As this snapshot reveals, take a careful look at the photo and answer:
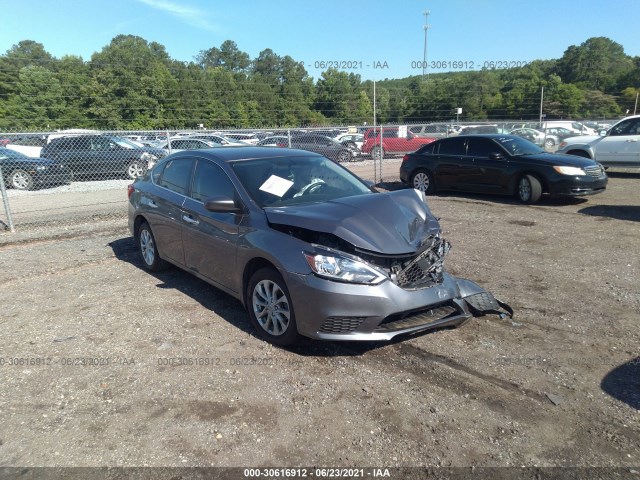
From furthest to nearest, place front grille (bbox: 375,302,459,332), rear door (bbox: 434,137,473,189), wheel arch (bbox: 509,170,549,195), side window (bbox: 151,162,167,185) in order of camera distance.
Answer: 1. rear door (bbox: 434,137,473,189)
2. wheel arch (bbox: 509,170,549,195)
3. side window (bbox: 151,162,167,185)
4. front grille (bbox: 375,302,459,332)

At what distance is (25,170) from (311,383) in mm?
14372

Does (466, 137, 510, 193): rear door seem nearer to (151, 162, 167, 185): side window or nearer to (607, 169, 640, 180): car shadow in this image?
(607, 169, 640, 180): car shadow

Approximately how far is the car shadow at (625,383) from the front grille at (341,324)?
1824 millimetres

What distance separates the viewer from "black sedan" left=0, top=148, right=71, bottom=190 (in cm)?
1430

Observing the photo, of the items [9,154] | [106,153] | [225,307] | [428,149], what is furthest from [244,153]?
[9,154]

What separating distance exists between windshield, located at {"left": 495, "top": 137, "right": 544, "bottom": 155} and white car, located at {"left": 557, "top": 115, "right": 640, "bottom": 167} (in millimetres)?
4540

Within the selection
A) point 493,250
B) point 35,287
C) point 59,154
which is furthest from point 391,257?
point 59,154

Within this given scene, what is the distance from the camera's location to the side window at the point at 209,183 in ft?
15.6

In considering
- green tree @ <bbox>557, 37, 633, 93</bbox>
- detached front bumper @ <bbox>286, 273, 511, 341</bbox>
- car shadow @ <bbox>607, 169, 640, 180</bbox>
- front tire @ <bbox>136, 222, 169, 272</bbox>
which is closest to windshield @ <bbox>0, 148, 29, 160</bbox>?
front tire @ <bbox>136, 222, 169, 272</bbox>

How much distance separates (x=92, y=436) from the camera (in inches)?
119

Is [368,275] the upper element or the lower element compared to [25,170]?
lower

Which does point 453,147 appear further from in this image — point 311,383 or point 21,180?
point 21,180

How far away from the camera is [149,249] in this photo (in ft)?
20.6

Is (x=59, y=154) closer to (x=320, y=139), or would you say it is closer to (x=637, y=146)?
(x=320, y=139)
